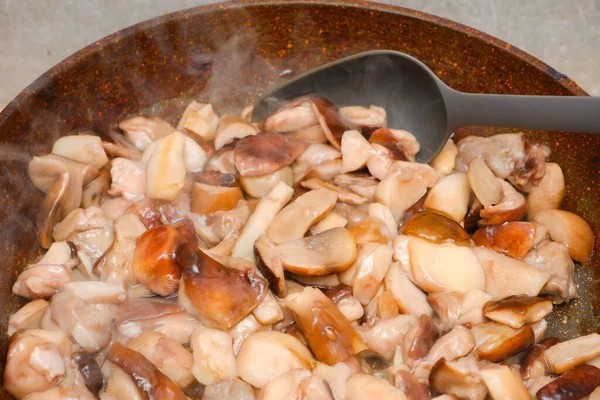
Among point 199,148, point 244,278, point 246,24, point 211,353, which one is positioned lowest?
point 211,353

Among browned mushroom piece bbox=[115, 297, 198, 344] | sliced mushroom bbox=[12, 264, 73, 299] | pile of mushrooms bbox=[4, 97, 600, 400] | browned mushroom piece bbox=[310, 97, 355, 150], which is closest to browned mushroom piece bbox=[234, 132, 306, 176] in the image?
pile of mushrooms bbox=[4, 97, 600, 400]

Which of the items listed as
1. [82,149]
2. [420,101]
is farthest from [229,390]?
[420,101]

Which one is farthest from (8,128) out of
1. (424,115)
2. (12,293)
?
(424,115)

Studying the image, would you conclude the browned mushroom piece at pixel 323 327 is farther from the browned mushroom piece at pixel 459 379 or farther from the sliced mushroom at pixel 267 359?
the browned mushroom piece at pixel 459 379

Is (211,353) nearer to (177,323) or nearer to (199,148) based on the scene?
(177,323)

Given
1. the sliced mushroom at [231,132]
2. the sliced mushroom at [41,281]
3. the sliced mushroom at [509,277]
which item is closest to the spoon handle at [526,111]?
the sliced mushroom at [509,277]

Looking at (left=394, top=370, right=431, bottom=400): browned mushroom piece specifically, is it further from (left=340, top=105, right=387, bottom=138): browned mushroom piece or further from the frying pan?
(left=340, top=105, right=387, bottom=138): browned mushroom piece

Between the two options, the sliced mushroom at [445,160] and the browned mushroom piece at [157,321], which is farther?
the sliced mushroom at [445,160]
